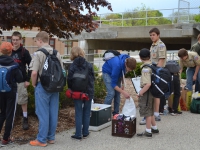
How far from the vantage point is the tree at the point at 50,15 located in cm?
563

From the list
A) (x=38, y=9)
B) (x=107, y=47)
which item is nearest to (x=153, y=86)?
(x=38, y=9)

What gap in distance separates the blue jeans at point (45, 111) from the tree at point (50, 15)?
1429 millimetres

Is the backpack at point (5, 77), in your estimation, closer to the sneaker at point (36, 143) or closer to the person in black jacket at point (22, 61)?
the person in black jacket at point (22, 61)

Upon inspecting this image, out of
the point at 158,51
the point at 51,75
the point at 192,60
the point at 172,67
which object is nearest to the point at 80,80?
the point at 51,75

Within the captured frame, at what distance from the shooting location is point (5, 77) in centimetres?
508

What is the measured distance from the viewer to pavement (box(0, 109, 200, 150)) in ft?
17.2

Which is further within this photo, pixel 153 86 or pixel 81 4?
pixel 81 4

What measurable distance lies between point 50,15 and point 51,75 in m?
1.45

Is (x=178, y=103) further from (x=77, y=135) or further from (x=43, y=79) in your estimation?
(x=43, y=79)

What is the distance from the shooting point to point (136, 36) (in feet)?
64.2

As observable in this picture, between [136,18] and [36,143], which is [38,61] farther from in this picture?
[136,18]

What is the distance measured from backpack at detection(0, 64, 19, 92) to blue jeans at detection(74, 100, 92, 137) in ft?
3.75

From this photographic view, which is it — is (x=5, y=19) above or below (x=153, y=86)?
above

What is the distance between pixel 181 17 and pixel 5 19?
14.9m
